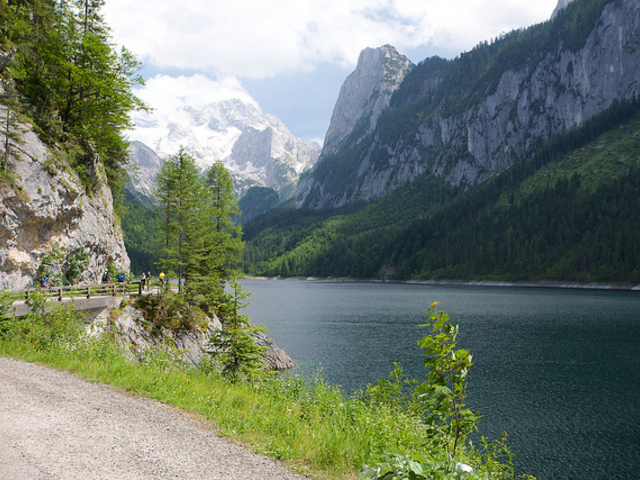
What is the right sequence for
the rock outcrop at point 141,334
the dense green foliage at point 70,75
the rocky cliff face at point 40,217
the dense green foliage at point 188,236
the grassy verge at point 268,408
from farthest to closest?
1. the dense green foliage at point 188,236
2. the dense green foliage at point 70,75
3. the rock outcrop at point 141,334
4. the rocky cliff face at point 40,217
5. the grassy verge at point 268,408

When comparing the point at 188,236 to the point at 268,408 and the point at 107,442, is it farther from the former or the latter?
the point at 107,442

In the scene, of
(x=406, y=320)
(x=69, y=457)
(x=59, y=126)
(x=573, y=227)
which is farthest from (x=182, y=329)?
(x=573, y=227)

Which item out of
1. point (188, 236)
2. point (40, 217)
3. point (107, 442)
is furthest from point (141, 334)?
point (107, 442)

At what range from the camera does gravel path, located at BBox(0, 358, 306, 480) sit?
711 cm

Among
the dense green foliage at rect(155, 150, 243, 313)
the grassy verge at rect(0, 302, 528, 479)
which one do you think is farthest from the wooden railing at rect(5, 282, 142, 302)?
the dense green foliage at rect(155, 150, 243, 313)

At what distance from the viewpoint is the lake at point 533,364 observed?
22.2 metres

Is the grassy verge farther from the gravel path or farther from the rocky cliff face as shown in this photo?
the rocky cliff face

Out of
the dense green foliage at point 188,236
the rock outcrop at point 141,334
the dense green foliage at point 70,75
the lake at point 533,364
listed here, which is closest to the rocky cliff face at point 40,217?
the dense green foliage at point 70,75

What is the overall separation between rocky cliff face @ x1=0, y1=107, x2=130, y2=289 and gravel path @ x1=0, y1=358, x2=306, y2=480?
17.5m

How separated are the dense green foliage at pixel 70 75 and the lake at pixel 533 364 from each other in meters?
→ 30.2

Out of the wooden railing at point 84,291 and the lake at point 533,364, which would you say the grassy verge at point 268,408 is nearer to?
the wooden railing at point 84,291

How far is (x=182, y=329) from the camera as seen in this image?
32.6 metres

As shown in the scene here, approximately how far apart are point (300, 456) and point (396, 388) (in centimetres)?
1039

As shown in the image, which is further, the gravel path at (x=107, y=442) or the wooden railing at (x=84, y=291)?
the wooden railing at (x=84, y=291)
